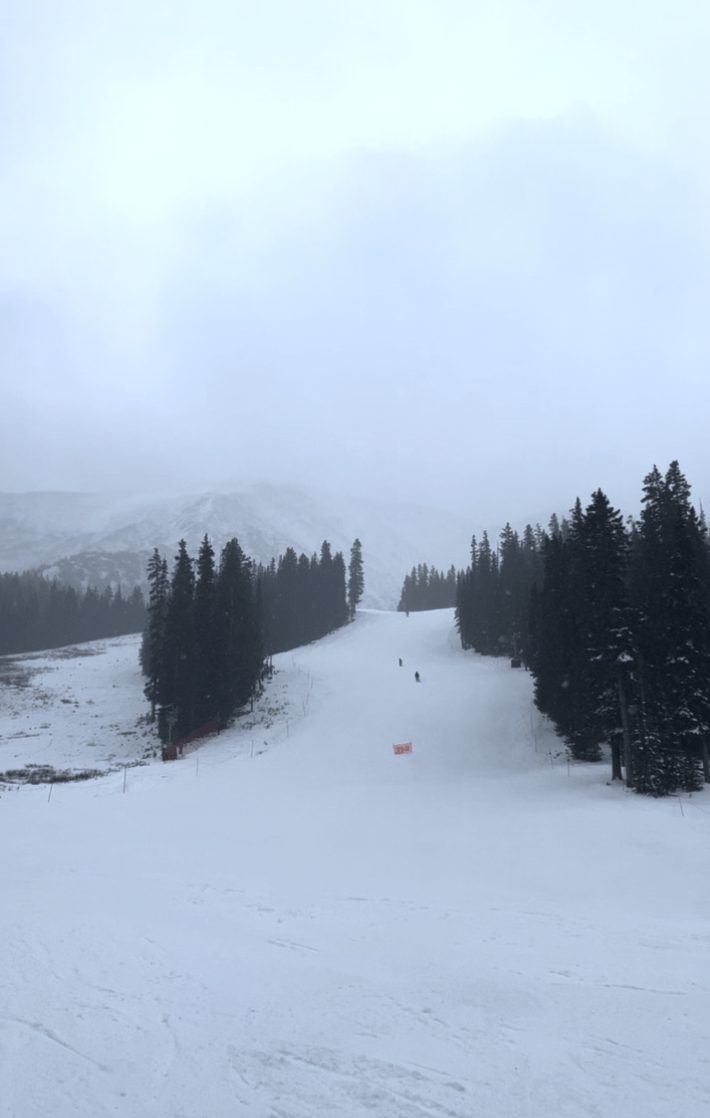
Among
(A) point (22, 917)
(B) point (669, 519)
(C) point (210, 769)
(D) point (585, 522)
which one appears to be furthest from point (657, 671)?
(A) point (22, 917)

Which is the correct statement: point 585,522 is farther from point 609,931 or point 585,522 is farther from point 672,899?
point 609,931

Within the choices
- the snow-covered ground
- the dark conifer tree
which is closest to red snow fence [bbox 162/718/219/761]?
the dark conifer tree

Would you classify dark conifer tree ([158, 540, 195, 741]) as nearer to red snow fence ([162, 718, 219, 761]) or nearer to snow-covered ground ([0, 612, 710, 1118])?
red snow fence ([162, 718, 219, 761])

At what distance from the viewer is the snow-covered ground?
675 cm

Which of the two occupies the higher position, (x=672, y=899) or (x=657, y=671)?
(x=657, y=671)

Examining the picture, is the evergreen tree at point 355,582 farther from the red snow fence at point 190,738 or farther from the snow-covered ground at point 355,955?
the snow-covered ground at point 355,955

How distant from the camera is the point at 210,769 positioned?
36.5 meters

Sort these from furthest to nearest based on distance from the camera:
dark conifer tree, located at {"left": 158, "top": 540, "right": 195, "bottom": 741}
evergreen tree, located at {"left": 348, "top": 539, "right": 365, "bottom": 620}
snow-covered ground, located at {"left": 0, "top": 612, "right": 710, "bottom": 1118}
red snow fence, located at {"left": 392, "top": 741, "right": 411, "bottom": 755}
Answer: evergreen tree, located at {"left": 348, "top": 539, "right": 365, "bottom": 620} → dark conifer tree, located at {"left": 158, "top": 540, "right": 195, "bottom": 741} → red snow fence, located at {"left": 392, "top": 741, "right": 411, "bottom": 755} → snow-covered ground, located at {"left": 0, "top": 612, "right": 710, "bottom": 1118}

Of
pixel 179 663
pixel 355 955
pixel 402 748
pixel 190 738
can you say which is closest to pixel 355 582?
pixel 179 663

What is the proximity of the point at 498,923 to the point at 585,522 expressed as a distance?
2596 cm

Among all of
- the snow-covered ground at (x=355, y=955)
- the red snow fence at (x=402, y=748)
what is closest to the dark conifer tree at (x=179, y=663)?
the red snow fence at (x=402, y=748)

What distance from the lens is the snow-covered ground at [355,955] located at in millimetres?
6754

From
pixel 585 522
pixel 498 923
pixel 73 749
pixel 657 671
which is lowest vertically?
pixel 73 749

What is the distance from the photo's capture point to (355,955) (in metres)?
10.7
